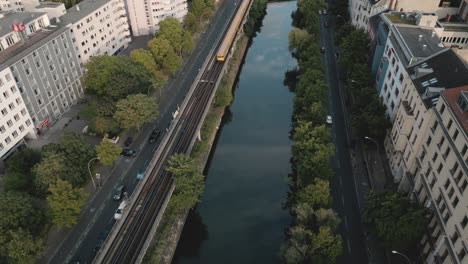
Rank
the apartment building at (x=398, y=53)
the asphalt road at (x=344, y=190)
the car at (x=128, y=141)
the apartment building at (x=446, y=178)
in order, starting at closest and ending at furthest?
the apartment building at (x=446, y=178)
the asphalt road at (x=344, y=190)
the apartment building at (x=398, y=53)
the car at (x=128, y=141)

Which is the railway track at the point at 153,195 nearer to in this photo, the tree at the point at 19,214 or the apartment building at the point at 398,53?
the tree at the point at 19,214

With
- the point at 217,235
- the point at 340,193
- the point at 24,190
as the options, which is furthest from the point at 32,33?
the point at 340,193

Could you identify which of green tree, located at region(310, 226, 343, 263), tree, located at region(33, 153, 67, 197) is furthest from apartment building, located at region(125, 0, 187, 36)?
green tree, located at region(310, 226, 343, 263)

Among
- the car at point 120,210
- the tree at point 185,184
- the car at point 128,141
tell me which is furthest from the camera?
the car at point 128,141

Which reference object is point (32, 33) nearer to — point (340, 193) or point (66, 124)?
point (66, 124)

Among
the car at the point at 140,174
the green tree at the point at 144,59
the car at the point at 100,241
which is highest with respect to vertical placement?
the green tree at the point at 144,59

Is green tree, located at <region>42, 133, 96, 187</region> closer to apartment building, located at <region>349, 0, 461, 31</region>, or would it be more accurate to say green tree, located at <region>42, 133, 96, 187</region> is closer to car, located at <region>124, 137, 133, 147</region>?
car, located at <region>124, 137, 133, 147</region>

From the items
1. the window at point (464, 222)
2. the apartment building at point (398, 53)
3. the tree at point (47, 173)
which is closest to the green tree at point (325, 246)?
the window at point (464, 222)
